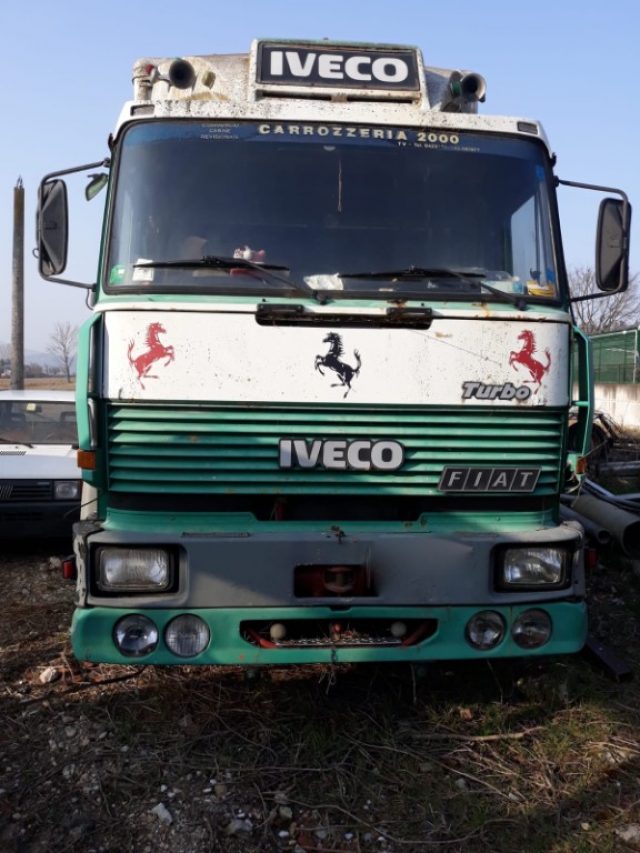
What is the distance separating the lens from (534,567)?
11.4 ft

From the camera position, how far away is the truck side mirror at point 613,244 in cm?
413

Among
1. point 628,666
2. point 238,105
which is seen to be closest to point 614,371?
point 628,666

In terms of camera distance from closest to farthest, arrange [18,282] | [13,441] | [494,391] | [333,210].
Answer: [494,391], [333,210], [13,441], [18,282]

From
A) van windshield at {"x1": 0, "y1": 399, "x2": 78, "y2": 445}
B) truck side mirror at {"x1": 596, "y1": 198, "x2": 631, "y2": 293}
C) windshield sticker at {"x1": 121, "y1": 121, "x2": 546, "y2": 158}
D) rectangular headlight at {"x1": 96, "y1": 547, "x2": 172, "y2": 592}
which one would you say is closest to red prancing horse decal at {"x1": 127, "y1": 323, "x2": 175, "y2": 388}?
rectangular headlight at {"x1": 96, "y1": 547, "x2": 172, "y2": 592}

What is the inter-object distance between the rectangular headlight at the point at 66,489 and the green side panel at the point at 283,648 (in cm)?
325

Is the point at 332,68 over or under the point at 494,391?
over

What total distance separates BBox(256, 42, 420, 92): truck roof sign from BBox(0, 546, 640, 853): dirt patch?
3.10 meters

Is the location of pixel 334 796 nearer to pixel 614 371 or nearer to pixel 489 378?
pixel 489 378

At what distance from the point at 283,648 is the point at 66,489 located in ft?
12.1

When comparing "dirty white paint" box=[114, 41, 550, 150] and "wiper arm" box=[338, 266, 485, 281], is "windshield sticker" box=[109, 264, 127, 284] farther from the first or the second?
"wiper arm" box=[338, 266, 485, 281]

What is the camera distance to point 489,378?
11.3 ft

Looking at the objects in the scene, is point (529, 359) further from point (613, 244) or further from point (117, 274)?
point (117, 274)

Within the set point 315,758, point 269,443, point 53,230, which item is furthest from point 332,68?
point 315,758

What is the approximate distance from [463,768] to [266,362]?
6.72 feet
